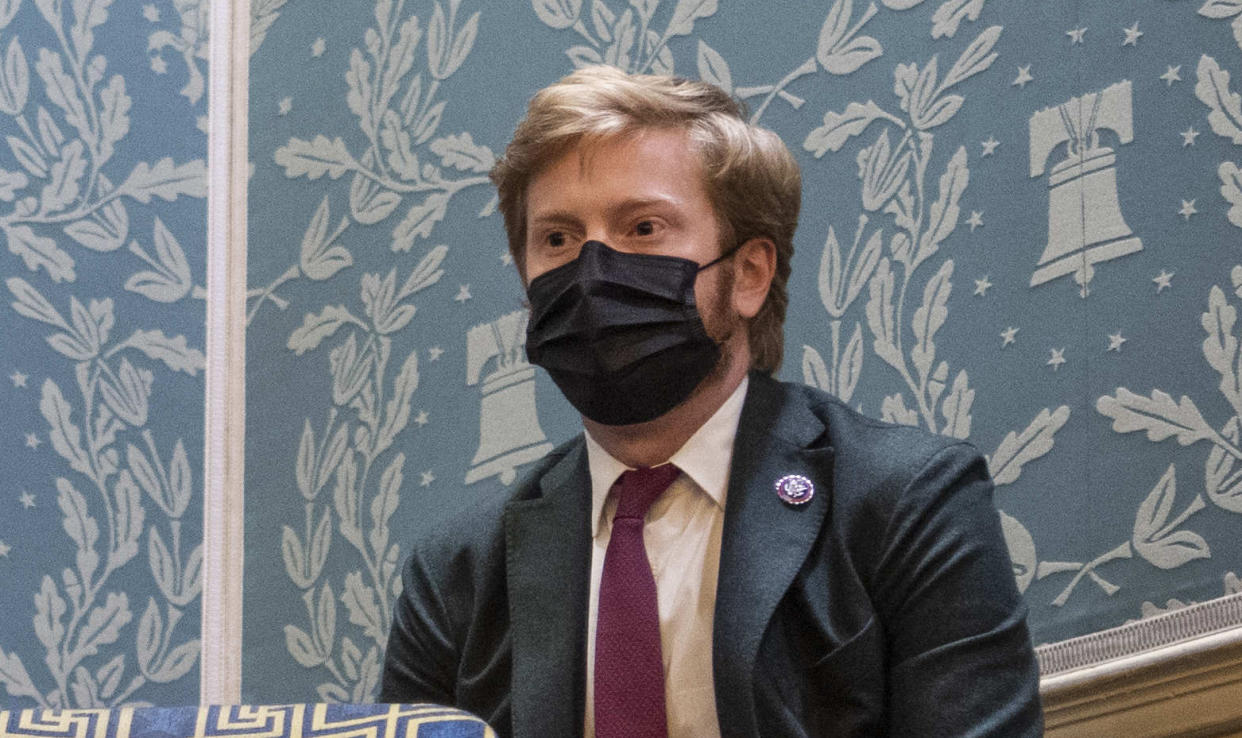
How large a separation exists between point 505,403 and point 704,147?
73 centimetres

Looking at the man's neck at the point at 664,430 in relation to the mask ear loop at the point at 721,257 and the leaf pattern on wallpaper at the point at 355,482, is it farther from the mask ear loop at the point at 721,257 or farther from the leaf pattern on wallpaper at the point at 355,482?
the leaf pattern on wallpaper at the point at 355,482

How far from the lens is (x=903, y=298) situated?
6.72ft

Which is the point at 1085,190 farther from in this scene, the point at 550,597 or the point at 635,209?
the point at 550,597

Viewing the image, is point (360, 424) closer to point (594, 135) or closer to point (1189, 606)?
point (594, 135)

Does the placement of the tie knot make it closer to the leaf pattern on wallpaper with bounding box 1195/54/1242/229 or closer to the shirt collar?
the shirt collar

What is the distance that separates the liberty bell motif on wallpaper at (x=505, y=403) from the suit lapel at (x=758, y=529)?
0.63 m

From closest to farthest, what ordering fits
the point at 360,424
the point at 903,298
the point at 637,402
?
the point at 637,402 < the point at 903,298 < the point at 360,424

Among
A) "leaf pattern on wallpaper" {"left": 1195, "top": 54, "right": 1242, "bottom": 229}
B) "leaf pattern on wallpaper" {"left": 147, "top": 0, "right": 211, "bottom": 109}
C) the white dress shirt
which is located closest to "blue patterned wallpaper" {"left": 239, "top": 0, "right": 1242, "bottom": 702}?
"leaf pattern on wallpaper" {"left": 1195, "top": 54, "right": 1242, "bottom": 229}

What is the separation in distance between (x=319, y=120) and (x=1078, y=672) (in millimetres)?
1498

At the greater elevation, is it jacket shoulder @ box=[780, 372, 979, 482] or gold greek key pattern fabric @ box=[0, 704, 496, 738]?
jacket shoulder @ box=[780, 372, 979, 482]

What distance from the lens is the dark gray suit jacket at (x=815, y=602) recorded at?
59.1 inches

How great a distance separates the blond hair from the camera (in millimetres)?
1731

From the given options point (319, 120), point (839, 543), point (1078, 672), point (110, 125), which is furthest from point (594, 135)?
point (110, 125)

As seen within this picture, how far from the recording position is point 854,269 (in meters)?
2.09
